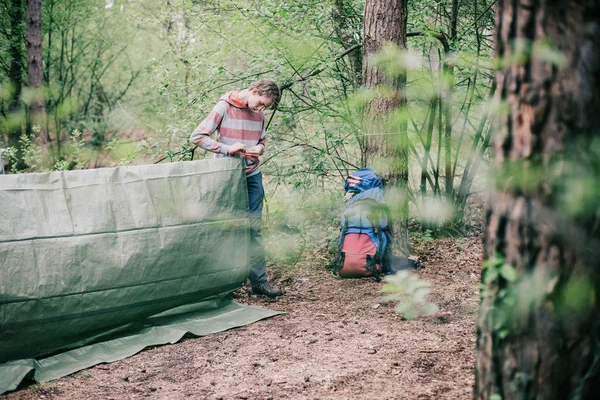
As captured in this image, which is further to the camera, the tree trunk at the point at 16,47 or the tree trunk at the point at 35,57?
the tree trunk at the point at 16,47

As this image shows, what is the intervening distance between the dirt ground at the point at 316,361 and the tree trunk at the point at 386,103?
1.13m

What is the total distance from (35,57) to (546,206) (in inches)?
323

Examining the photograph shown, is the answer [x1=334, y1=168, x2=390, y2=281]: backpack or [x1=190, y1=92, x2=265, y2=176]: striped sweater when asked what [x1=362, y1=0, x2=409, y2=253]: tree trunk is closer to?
[x1=334, y1=168, x2=390, y2=281]: backpack

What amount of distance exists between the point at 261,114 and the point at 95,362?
7.11 feet

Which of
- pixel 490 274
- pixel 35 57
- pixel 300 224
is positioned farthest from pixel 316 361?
pixel 35 57

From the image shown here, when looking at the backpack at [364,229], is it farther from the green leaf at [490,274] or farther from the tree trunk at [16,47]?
the tree trunk at [16,47]

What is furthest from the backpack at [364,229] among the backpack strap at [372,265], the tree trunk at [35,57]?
the tree trunk at [35,57]

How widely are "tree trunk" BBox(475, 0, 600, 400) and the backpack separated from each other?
2837mm

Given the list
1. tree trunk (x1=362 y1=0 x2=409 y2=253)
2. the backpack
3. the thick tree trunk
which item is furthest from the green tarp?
the thick tree trunk

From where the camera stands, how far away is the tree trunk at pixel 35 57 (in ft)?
25.7

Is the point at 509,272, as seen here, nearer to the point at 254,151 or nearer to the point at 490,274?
the point at 490,274

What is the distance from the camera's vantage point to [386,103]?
185 inches

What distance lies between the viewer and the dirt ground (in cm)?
269

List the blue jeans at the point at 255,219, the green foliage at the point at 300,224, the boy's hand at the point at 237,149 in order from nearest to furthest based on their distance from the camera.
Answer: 1. the boy's hand at the point at 237,149
2. the blue jeans at the point at 255,219
3. the green foliage at the point at 300,224
